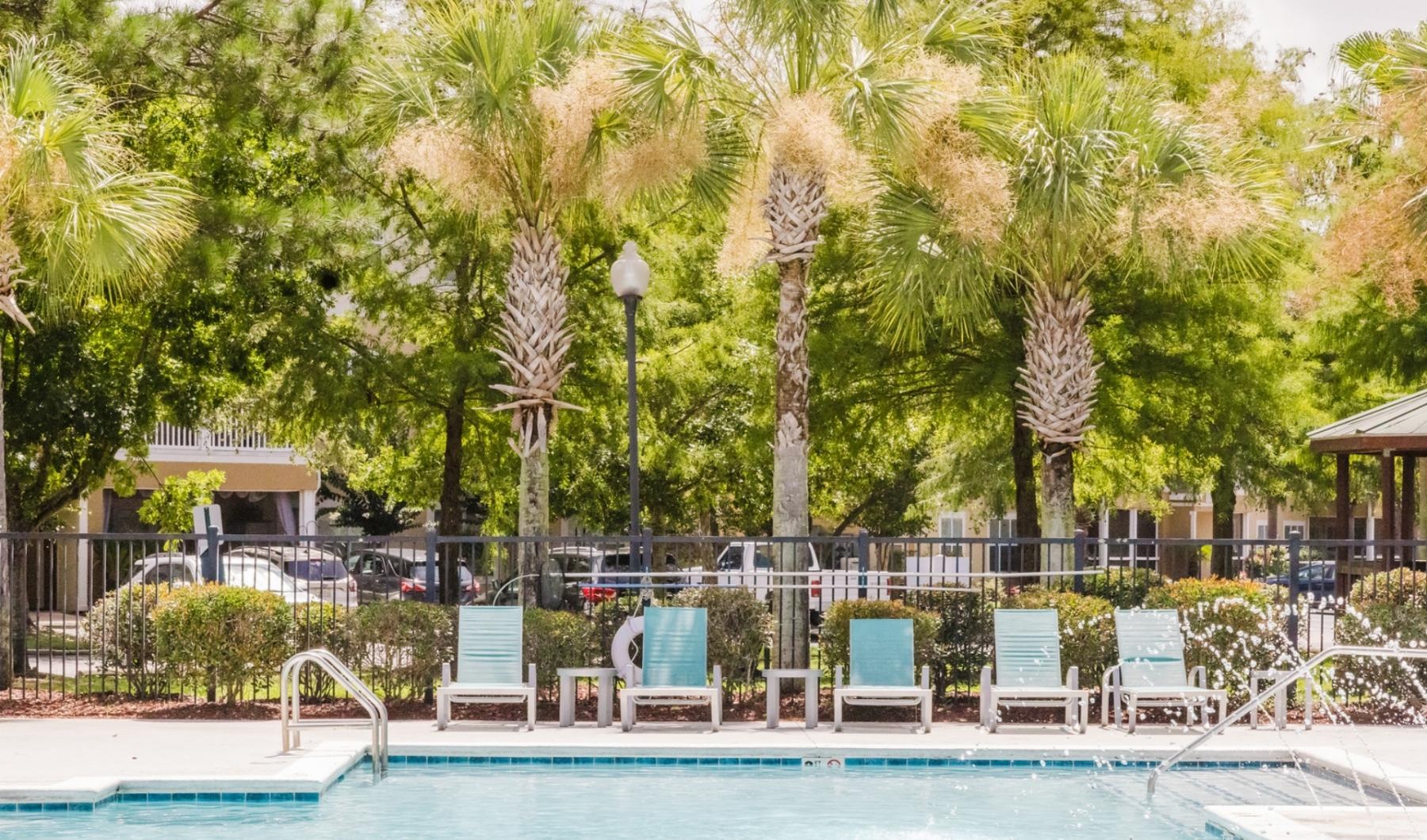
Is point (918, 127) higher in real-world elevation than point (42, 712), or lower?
higher

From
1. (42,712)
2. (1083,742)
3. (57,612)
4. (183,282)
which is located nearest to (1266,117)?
(1083,742)

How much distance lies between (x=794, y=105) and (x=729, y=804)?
671 cm

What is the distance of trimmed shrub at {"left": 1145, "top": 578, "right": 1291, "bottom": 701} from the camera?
14.1 meters

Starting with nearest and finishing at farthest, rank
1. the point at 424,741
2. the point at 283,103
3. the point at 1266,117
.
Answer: the point at 424,741, the point at 283,103, the point at 1266,117

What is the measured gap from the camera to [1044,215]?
1552 centimetres

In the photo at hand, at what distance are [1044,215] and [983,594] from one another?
3.99m

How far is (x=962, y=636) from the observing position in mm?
14586

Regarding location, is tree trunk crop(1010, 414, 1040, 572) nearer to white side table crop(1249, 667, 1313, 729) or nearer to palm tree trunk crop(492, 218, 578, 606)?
white side table crop(1249, 667, 1313, 729)

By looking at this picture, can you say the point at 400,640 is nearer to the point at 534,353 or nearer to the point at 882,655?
the point at 534,353

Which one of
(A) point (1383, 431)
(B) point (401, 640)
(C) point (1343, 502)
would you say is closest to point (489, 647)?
(B) point (401, 640)

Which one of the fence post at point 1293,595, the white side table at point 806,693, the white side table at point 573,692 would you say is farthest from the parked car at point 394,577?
the fence post at point 1293,595

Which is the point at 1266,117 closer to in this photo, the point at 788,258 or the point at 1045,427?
the point at 1045,427

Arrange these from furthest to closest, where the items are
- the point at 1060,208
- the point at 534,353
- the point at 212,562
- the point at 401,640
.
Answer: the point at 534,353, the point at 1060,208, the point at 212,562, the point at 401,640

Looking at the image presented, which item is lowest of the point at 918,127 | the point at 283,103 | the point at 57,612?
the point at 57,612
